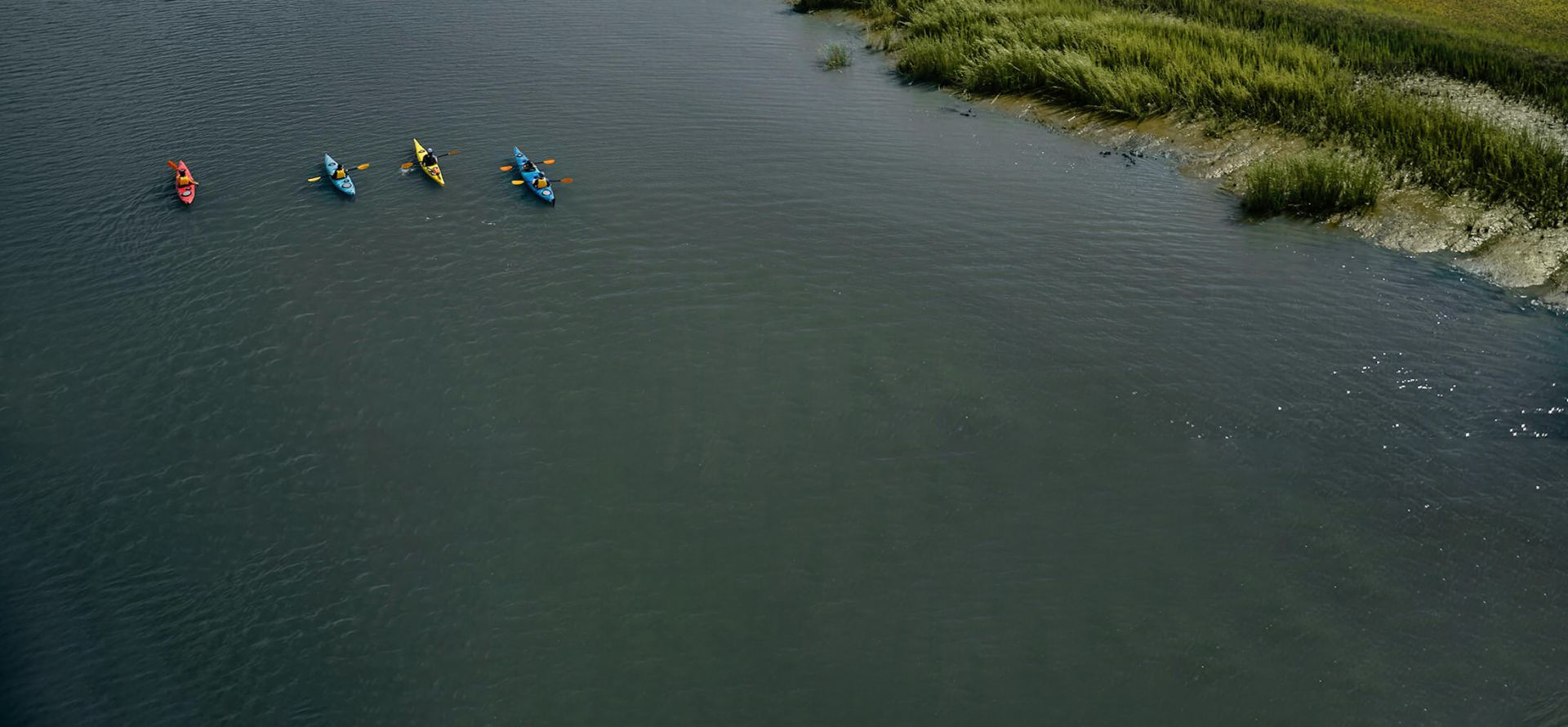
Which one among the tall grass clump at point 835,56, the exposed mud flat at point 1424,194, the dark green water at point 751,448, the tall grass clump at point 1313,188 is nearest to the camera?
the dark green water at point 751,448

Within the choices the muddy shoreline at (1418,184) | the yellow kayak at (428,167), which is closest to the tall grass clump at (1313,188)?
the muddy shoreline at (1418,184)

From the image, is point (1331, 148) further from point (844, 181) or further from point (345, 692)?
point (345, 692)

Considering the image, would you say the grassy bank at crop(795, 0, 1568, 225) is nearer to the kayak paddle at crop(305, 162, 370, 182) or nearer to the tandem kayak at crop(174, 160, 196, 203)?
the kayak paddle at crop(305, 162, 370, 182)

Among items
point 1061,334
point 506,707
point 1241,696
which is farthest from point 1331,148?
point 506,707

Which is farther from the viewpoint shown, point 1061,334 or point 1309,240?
point 1309,240

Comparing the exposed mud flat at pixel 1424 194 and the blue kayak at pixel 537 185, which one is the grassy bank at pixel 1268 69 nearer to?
the exposed mud flat at pixel 1424 194

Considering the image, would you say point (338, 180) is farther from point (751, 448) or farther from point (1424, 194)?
point (1424, 194)

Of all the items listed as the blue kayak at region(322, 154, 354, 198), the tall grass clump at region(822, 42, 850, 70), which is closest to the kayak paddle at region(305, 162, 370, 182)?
the blue kayak at region(322, 154, 354, 198)

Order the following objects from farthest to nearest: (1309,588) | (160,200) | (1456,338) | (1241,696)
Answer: (160,200), (1456,338), (1309,588), (1241,696)
